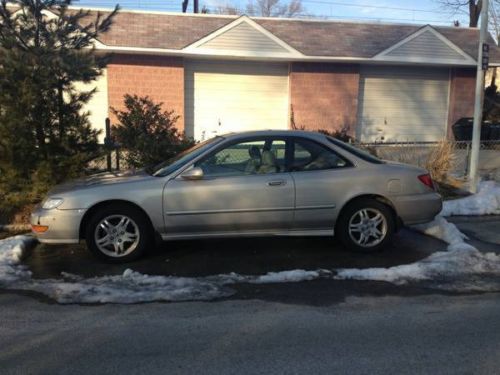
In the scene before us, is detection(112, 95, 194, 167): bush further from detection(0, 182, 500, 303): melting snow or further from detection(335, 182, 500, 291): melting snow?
detection(335, 182, 500, 291): melting snow

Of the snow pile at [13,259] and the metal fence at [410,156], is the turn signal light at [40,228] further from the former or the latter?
the metal fence at [410,156]

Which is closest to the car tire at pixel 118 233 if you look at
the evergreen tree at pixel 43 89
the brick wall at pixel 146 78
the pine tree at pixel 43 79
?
the evergreen tree at pixel 43 89

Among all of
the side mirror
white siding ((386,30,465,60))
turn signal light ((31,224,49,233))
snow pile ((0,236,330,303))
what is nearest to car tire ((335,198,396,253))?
snow pile ((0,236,330,303))

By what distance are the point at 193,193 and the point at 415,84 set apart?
17432 millimetres

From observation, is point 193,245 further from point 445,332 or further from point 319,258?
point 445,332

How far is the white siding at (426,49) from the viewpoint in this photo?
1955 centimetres

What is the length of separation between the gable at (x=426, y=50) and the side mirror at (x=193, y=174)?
15.1 m

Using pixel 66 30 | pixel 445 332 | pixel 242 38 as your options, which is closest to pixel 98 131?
pixel 66 30

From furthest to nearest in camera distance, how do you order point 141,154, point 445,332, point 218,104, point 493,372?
point 218,104, point 141,154, point 445,332, point 493,372

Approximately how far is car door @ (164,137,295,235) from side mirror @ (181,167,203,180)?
0.17 feet

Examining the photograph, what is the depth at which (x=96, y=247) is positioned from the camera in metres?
5.80

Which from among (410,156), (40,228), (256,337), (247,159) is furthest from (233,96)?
(256,337)

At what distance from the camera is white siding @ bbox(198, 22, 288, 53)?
1820 centimetres

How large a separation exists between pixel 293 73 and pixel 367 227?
1407 cm
